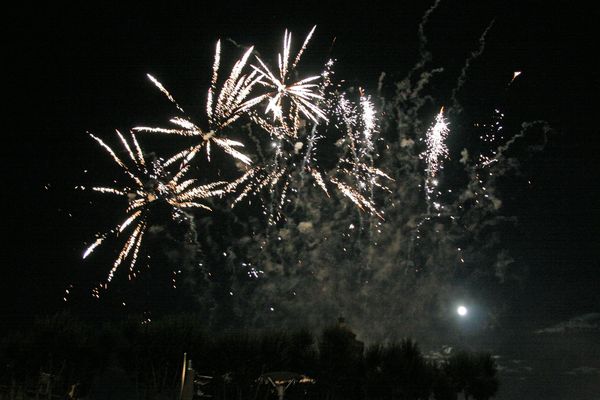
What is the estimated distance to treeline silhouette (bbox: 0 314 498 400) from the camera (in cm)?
1866

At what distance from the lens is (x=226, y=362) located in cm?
1945

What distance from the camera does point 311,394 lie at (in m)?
18.6

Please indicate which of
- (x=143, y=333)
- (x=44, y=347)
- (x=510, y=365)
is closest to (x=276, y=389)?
(x=143, y=333)

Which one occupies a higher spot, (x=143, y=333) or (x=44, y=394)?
(x=143, y=333)

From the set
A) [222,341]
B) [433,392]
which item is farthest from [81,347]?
[433,392]

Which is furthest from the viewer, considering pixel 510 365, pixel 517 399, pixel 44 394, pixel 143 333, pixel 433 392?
pixel 510 365

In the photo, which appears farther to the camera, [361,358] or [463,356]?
[463,356]

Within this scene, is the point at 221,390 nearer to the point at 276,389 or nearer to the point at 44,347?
the point at 276,389

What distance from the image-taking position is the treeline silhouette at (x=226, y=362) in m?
18.7

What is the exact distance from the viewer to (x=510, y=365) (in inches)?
2576

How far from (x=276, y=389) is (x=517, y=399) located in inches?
1940

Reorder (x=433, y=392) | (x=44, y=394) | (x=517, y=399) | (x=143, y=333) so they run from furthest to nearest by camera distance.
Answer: (x=517, y=399)
(x=143, y=333)
(x=433, y=392)
(x=44, y=394)

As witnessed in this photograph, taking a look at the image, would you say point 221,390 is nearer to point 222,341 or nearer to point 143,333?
point 222,341

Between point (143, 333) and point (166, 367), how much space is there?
1522 mm
